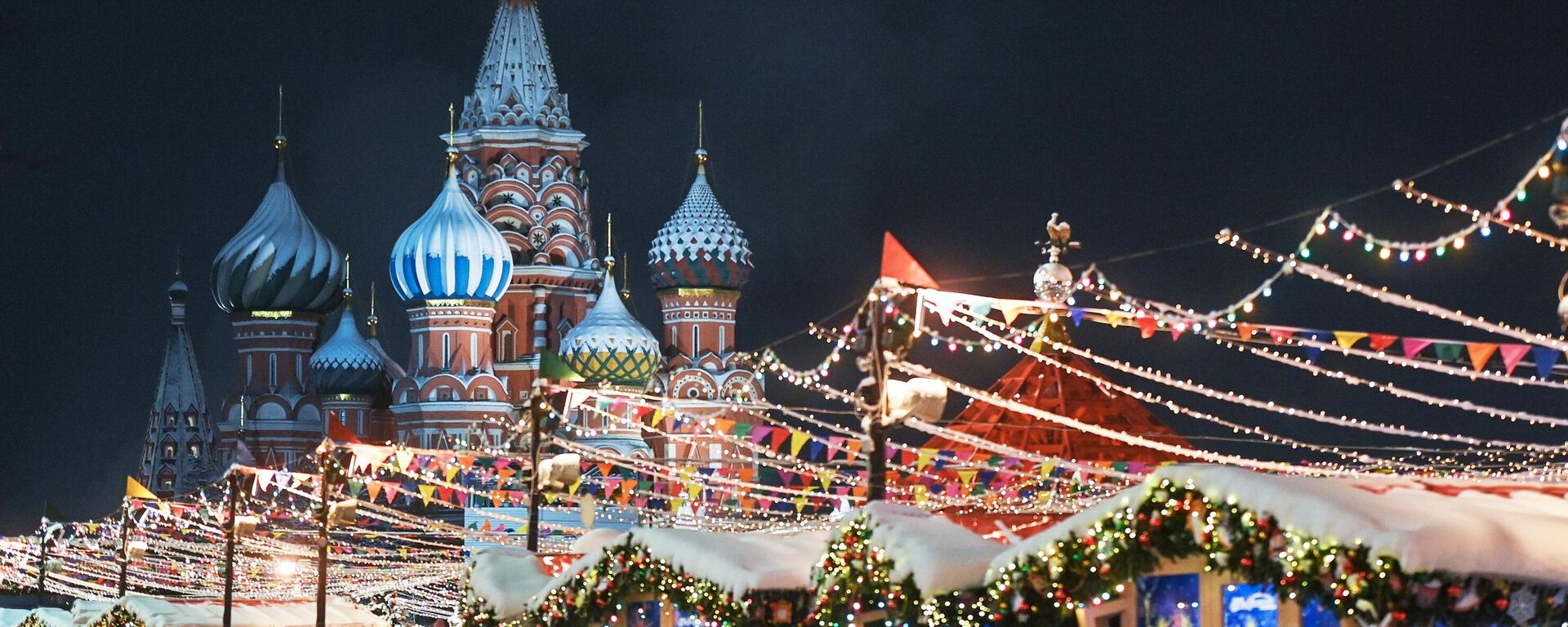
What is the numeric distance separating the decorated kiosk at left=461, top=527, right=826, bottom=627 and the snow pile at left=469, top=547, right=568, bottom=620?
10mm

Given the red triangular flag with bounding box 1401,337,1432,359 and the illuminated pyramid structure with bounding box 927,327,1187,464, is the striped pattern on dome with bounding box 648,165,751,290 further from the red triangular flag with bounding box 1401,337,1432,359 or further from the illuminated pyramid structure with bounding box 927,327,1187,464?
the red triangular flag with bounding box 1401,337,1432,359

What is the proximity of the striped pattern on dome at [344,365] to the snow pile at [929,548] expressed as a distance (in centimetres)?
5566

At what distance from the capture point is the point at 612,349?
62.0m

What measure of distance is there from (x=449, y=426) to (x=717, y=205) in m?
10.1

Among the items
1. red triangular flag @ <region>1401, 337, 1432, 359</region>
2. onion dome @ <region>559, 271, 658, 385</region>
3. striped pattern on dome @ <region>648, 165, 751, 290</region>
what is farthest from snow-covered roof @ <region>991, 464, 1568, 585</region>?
striped pattern on dome @ <region>648, 165, 751, 290</region>

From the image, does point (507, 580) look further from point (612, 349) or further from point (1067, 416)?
point (612, 349)

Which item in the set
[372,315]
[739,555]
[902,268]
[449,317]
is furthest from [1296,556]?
[372,315]

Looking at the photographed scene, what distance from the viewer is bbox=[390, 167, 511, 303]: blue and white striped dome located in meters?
→ 61.6

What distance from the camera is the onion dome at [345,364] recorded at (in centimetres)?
6581

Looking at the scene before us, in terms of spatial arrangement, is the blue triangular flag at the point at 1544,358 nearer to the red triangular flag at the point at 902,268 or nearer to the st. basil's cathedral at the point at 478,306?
the red triangular flag at the point at 902,268

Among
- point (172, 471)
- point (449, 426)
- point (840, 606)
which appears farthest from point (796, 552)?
point (172, 471)

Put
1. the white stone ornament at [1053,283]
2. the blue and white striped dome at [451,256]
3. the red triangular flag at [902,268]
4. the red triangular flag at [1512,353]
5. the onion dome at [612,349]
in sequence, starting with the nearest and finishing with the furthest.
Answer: the red triangular flag at [1512,353]
the red triangular flag at [902,268]
the white stone ornament at [1053,283]
the blue and white striped dome at [451,256]
the onion dome at [612,349]

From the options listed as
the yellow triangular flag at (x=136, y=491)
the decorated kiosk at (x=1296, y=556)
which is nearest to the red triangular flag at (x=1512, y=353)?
the decorated kiosk at (x=1296, y=556)

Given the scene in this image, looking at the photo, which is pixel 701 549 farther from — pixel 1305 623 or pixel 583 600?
pixel 1305 623
